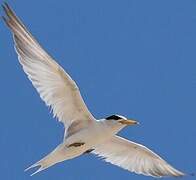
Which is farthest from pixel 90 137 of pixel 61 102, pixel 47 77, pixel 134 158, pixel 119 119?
pixel 134 158

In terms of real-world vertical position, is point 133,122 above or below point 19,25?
below

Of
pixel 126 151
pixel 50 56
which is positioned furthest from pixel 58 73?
pixel 126 151

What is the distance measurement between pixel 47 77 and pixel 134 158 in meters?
1.92

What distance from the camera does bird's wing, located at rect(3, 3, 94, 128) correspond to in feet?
53.7

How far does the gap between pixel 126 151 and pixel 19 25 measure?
248cm

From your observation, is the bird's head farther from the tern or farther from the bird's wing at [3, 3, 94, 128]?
the bird's wing at [3, 3, 94, 128]

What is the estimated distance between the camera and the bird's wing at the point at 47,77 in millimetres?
16375

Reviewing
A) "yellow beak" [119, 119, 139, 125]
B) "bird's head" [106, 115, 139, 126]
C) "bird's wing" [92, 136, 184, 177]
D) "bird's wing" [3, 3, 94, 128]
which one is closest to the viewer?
"bird's wing" [3, 3, 94, 128]

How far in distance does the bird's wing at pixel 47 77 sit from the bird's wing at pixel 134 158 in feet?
3.25

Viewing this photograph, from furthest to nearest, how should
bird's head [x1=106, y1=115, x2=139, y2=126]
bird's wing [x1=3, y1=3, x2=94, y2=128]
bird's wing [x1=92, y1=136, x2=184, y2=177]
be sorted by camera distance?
1. bird's wing [x1=92, y1=136, x2=184, y2=177]
2. bird's head [x1=106, y1=115, x2=139, y2=126]
3. bird's wing [x1=3, y1=3, x2=94, y2=128]

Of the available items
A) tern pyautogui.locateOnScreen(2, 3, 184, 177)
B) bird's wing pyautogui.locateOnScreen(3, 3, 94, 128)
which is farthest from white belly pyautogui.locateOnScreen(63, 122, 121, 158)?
bird's wing pyautogui.locateOnScreen(3, 3, 94, 128)

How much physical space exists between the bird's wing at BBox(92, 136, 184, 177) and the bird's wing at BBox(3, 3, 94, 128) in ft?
3.25

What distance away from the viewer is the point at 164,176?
1770 cm

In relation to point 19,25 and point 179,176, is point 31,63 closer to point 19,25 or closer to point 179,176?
point 19,25
